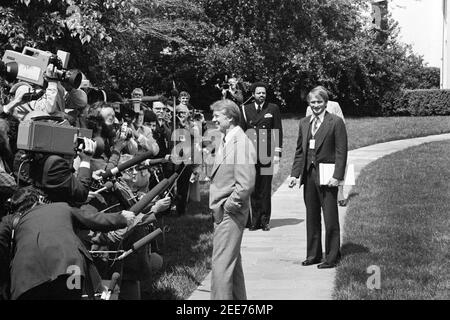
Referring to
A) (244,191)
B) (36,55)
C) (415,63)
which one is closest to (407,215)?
(244,191)

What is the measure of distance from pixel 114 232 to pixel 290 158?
12.8 m

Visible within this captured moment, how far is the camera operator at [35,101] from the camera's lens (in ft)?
23.1

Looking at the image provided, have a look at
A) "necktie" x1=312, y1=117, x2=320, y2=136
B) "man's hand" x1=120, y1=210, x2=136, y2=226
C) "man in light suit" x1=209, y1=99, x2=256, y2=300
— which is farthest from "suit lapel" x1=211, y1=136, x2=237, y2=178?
"necktie" x1=312, y1=117, x2=320, y2=136

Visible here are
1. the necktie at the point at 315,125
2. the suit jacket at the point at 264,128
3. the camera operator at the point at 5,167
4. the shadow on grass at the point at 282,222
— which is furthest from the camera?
the shadow on grass at the point at 282,222

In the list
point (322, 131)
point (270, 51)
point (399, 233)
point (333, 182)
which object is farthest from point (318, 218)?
point (270, 51)

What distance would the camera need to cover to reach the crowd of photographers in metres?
4.74

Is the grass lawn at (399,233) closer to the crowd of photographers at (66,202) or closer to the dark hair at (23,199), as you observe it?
the crowd of photographers at (66,202)

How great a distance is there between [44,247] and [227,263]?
1.98 m

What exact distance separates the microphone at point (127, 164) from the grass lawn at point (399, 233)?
2.29 meters

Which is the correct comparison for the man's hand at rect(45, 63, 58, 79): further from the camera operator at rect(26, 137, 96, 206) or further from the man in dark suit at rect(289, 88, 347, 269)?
the man in dark suit at rect(289, 88, 347, 269)

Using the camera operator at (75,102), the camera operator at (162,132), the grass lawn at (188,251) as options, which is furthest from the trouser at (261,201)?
the camera operator at (75,102)

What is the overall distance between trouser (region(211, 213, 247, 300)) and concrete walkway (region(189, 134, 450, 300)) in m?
0.76
